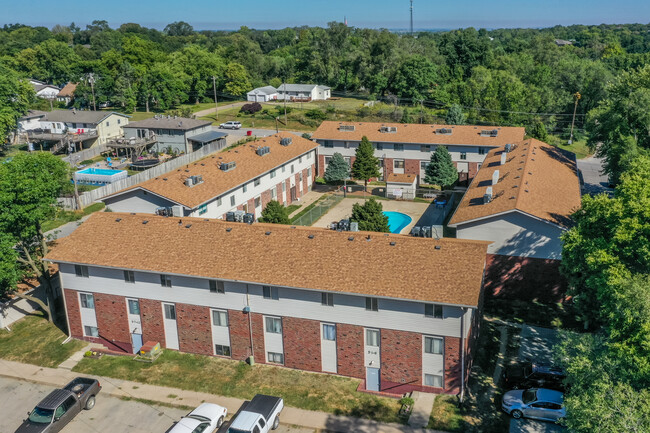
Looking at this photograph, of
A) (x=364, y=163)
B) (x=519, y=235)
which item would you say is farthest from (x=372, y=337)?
(x=364, y=163)

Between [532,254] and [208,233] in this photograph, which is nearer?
[208,233]

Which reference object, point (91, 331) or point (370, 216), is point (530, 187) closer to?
point (370, 216)

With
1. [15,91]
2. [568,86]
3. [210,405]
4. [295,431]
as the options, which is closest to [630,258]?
[295,431]

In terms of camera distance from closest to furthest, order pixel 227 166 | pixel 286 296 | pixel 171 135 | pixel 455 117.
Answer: pixel 286 296 → pixel 227 166 → pixel 171 135 → pixel 455 117

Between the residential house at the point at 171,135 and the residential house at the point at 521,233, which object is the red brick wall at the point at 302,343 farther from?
the residential house at the point at 171,135

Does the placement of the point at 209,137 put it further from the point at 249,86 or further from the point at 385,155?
the point at 249,86

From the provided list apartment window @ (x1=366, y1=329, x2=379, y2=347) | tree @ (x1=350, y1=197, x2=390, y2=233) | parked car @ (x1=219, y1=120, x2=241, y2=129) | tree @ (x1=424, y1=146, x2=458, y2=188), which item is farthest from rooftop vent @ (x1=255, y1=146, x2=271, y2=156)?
parked car @ (x1=219, y1=120, x2=241, y2=129)

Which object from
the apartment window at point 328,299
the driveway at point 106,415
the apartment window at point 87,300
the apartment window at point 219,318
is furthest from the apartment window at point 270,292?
the apartment window at point 87,300
